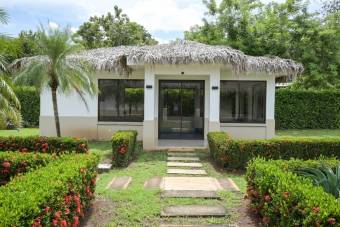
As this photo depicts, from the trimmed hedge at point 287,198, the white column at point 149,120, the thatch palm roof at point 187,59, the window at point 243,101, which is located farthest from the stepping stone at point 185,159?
the trimmed hedge at point 287,198

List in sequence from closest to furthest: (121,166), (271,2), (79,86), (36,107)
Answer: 1. (121,166)
2. (79,86)
3. (36,107)
4. (271,2)

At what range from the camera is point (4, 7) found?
10.7m

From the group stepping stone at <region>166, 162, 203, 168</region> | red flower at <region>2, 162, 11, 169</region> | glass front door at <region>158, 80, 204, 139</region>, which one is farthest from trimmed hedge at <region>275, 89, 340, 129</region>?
red flower at <region>2, 162, 11, 169</region>

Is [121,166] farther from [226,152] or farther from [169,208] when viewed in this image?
[169,208]

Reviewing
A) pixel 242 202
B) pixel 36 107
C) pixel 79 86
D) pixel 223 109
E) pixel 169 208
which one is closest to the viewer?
pixel 169 208

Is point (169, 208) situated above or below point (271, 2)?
below

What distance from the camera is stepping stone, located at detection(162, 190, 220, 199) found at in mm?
8195

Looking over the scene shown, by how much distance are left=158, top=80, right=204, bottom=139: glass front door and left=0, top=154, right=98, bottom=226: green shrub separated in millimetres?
10221

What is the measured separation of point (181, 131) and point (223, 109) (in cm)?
211

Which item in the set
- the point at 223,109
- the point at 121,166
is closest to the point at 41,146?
the point at 121,166

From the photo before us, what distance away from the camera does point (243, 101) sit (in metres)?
17.5

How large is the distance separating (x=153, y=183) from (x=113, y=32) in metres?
32.6

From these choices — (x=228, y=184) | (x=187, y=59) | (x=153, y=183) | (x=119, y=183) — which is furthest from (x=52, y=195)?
(x=187, y=59)

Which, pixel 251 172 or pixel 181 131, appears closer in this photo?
pixel 251 172
